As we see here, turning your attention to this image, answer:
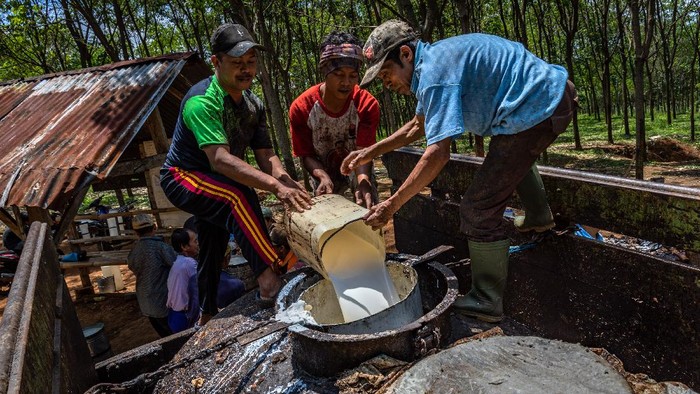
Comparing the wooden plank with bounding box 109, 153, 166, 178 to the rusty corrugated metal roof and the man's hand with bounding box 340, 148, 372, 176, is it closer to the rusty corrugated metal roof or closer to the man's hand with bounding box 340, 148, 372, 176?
the rusty corrugated metal roof

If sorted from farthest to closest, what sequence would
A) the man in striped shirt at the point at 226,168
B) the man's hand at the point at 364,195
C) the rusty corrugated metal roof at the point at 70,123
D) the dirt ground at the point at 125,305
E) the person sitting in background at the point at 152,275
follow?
the dirt ground at the point at 125,305
the person sitting in background at the point at 152,275
the rusty corrugated metal roof at the point at 70,123
the man's hand at the point at 364,195
the man in striped shirt at the point at 226,168

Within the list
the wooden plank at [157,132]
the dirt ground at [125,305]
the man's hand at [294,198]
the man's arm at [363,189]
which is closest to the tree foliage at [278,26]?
the dirt ground at [125,305]

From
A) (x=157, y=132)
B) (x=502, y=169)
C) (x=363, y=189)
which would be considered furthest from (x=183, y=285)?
(x=157, y=132)

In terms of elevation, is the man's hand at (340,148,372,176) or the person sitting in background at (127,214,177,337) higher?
the man's hand at (340,148,372,176)

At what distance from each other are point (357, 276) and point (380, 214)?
51cm

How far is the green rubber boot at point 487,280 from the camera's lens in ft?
8.43

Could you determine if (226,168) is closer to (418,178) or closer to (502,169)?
(418,178)

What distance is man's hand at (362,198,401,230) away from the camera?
2.46m

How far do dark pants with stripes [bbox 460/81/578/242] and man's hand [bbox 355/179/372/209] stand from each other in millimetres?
1110

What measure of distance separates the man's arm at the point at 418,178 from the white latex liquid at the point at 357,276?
34 cm

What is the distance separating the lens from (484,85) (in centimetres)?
245

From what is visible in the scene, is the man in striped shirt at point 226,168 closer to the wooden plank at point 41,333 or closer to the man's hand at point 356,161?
the man's hand at point 356,161

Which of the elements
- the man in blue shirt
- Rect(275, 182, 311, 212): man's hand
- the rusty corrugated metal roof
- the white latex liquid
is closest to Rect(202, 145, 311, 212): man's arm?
Rect(275, 182, 311, 212): man's hand

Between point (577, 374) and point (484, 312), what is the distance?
94 cm
